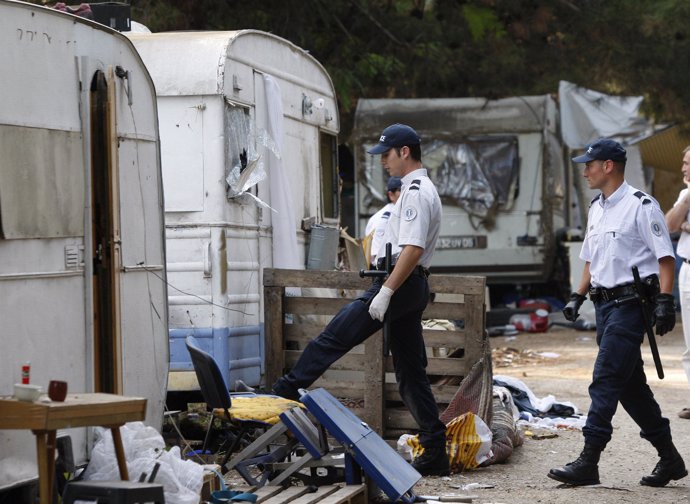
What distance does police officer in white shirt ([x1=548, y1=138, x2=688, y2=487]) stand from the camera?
A: 7.17 meters

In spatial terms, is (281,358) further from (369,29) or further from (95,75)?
(369,29)

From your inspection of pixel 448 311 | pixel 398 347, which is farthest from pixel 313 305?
pixel 398 347

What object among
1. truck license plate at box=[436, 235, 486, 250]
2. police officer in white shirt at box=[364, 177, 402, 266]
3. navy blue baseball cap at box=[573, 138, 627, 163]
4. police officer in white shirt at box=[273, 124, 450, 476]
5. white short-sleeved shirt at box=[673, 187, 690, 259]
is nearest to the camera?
police officer in white shirt at box=[273, 124, 450, 476]

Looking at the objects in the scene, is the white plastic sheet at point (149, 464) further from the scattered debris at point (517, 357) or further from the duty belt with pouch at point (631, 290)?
the scattered debris at point (517, 357)

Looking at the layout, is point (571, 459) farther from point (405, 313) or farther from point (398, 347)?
point (405, 313)

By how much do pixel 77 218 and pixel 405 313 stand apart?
6.77ft

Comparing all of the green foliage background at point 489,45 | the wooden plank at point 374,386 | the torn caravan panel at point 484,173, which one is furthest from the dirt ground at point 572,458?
the green foliage background at point 489,45

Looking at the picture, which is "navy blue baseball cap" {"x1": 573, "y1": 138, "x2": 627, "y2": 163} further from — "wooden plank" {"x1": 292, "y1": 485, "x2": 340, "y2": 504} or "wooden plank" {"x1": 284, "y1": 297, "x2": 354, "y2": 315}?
"wooden plank" {"x1": 292, "y1": 485, "x2": 340, "y2": 504}

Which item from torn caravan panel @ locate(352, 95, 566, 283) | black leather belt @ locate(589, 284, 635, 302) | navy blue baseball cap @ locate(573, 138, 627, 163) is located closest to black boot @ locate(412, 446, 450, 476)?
black leather belt @ locate(589, 284, 635, 302)

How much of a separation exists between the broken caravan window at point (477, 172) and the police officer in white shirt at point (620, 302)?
1027 centimetres

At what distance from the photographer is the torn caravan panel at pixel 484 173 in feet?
58.5

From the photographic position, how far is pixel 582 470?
7156 mm

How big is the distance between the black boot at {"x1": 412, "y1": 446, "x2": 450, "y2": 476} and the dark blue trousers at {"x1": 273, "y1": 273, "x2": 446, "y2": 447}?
0.15 ft

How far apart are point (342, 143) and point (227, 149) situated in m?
10.6
